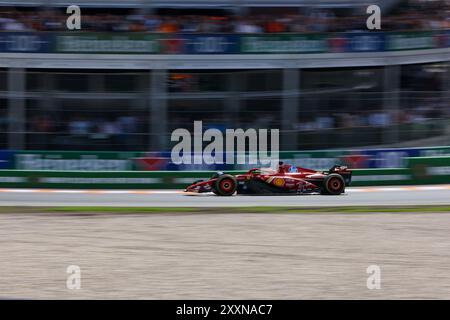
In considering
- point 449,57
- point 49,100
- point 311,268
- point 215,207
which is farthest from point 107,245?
point 449,57

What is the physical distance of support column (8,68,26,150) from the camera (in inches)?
851

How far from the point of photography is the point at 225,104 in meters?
24.0

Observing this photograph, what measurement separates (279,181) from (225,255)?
6834mm

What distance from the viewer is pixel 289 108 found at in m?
22.5

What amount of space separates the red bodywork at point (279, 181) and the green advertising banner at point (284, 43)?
6356mm

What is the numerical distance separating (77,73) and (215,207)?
10635 millimetres

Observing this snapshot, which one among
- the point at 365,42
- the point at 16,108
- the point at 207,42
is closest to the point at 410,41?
the point at 365,42

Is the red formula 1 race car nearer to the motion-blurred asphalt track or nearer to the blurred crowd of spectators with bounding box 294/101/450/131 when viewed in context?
the motion-blurred asphalt track

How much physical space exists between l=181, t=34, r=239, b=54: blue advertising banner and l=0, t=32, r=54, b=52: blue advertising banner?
3896 mm

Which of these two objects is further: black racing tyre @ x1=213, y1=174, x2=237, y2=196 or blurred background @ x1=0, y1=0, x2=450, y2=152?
blurred background @ x1=0, y1=0, x2=450, y2=152

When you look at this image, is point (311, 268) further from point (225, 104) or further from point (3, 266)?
point (225, 104)

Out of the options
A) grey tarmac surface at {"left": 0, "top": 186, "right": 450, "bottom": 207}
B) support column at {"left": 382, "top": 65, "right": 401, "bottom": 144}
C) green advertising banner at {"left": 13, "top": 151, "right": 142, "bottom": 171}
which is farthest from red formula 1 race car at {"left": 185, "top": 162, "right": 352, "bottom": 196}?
support column at {"left": 382, "top": 65, "right": 401, "bottom": 144}

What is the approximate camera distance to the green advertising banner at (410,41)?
22516mm

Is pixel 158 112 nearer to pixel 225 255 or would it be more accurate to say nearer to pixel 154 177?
pixel 154 177
